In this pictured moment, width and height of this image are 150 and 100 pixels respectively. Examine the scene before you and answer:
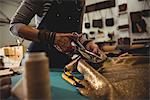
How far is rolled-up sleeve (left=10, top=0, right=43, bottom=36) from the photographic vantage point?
0.93 m

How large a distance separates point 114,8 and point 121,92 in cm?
362

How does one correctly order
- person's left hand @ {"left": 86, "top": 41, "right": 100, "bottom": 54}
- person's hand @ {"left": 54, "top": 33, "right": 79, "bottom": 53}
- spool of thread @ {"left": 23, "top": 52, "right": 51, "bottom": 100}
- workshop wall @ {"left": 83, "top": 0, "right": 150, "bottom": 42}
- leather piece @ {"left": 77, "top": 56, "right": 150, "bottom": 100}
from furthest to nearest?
1. workshop wall @ {"left": 83, "top": 0, "right": 150, "bottom": 42}
2. person's left hand @ {"left": 86, "top": 41, "right": 100, "bottom": 54}
3. person's hand @ {"left": 54, "top": 33, "right": 79, "bottom": 53}
4. leather piece @ {"left": 77, "top": 56, "right": 150, "bottom": 100}
5. spool of thread @ {"left": 23, "top": 52, "right": 51, "bottom": 100}

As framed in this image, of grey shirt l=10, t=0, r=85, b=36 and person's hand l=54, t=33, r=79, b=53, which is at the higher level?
grey shirt l=10, t=0, r=85, b=36

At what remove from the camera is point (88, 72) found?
0.75 meters

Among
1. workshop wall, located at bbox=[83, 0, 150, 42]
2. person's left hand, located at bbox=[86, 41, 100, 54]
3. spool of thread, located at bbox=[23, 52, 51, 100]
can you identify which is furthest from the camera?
workshop wall, located at bbox=[83, 0, 150, 42]

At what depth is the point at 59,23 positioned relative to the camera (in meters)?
1.20

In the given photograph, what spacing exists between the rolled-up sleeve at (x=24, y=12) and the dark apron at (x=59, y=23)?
0.58 feet

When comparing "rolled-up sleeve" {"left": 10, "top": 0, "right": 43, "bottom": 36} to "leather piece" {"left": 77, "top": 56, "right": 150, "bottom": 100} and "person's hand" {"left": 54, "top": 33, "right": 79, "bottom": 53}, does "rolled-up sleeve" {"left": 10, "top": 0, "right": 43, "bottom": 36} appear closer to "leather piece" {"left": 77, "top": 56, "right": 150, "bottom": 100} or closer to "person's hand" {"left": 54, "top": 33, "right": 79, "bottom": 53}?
"person's hand" {"left": 54, "top": 33, "right": 79, "bottom": 53}

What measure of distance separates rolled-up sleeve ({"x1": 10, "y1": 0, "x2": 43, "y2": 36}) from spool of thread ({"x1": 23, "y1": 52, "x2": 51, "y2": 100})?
0.60m

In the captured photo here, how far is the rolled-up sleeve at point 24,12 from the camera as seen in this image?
93 centimetres

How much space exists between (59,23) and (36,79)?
2.80 ft

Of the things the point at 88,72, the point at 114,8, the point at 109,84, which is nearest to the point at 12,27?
the point at 88,72

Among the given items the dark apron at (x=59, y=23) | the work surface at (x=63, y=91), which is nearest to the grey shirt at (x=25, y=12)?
the dark apron at (x=59, y=23)

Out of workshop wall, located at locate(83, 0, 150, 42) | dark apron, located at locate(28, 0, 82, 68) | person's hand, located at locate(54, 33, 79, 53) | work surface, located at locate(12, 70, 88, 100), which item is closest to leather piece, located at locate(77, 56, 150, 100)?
work surface, located at locate(12, 70, 88, 100)
